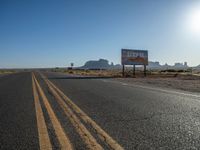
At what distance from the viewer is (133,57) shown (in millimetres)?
50000

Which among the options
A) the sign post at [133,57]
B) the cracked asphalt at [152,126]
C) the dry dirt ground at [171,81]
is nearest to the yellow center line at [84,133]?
the cracked asphalt at [152,126]

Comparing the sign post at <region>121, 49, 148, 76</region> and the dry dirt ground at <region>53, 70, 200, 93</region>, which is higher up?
the sign post at <region>121, 49, 148, 76</region>

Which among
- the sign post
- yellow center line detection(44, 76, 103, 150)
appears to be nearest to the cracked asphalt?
yellow center line detection(44, 76, 103, 150)

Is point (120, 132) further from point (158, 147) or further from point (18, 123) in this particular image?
point (18, 123)

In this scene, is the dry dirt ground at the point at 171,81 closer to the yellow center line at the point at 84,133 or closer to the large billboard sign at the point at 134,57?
the large billboard sign at the point at 134,57

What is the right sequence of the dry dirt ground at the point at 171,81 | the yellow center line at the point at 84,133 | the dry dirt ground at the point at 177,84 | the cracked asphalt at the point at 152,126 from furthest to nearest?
the dry dirt ground at the point at 171,81 → the dry dirt ground at the point at 177,84 → the cracked asphalt at the point at 152,126 → the yellow center line at the point at 84,133

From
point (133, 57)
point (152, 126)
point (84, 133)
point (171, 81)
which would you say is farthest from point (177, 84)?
point (133, 57)

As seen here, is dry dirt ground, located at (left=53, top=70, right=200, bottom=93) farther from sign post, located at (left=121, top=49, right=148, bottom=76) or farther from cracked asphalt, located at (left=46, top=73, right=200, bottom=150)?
cracked asphalt, located at (left=46, top=73, right=200, bottom=150)

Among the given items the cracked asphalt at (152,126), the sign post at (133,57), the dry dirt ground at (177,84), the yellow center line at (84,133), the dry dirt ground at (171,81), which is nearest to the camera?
the yellow center line at (84,133)

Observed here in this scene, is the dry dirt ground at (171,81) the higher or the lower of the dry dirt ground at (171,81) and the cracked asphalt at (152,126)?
the lower

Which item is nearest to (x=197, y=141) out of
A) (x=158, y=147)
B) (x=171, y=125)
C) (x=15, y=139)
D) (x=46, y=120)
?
(x=158, y=147)

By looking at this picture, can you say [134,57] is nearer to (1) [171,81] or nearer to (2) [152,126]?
(1) [171,81]

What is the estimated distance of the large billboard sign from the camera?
1943 inches

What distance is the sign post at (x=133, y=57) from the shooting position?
162 feet
